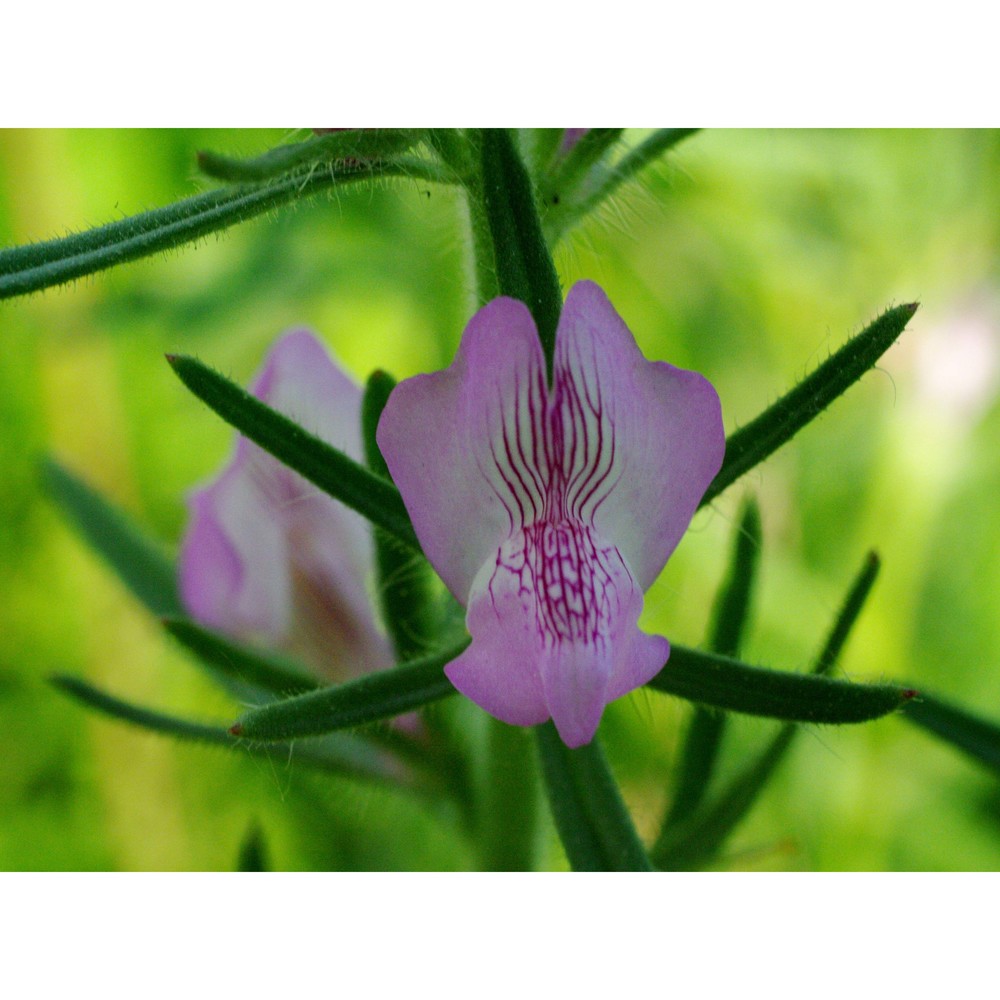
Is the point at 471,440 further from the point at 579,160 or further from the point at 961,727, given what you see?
the point at 961,727

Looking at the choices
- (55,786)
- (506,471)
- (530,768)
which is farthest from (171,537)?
(506,471)

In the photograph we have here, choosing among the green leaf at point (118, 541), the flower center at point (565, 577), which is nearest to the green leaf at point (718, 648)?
the flower center at point (565, 577)

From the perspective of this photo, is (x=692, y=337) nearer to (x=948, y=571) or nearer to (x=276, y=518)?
(x=948, y=571)

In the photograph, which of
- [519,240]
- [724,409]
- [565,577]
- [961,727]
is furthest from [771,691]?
[724,409]

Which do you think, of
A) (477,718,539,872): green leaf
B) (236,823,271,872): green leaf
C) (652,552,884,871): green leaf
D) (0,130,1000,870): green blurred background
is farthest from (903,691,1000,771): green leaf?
(0,130,1000,870): green blurred background

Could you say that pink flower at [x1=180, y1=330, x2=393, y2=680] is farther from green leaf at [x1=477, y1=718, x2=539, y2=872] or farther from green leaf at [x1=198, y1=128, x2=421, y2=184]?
green leaf at [x1=198, y1=128, x2=421, y2=184]

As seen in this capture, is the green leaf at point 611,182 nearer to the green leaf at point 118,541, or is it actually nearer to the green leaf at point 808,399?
the green leaf at point 808,399

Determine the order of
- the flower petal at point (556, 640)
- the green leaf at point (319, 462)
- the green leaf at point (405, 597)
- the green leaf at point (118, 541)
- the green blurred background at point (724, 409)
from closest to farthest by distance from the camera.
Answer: the flower petal at point (556, 640) → the green leaf at point (319, 462) → the green leaf at point (405, 597) → the green leaf at point (118, 541) → the green blurred background at point (724, 409)
